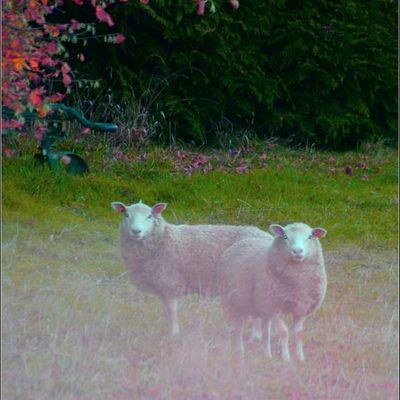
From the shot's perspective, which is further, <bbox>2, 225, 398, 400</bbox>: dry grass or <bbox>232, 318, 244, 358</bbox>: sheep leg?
<bbox>232, 318, 244, 358</bbox>: sheep leg

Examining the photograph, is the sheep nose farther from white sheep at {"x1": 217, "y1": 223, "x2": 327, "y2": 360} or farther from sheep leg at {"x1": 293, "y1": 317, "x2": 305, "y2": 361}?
sheep leg at {"x1": 293, "y1": 317, "x2": 305, "y2": 361}

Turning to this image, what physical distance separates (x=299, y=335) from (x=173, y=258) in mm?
801

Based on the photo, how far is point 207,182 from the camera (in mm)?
6219

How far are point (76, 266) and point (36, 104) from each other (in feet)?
3.46

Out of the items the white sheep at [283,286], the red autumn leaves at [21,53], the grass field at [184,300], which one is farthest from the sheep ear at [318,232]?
the red autumn leaves at [21,53]

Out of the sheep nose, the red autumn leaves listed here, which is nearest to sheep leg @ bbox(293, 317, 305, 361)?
the sheep nose

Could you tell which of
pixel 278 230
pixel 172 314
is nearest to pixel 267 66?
pixel 172 314

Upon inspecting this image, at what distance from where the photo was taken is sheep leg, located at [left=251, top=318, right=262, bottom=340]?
4.45 meters

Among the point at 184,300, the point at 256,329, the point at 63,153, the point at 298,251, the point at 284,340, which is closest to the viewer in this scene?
the point at 298,251

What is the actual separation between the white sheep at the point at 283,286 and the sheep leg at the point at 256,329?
0.40 ft

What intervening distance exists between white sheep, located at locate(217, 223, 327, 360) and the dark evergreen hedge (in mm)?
2743

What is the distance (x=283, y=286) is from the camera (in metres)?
4.22

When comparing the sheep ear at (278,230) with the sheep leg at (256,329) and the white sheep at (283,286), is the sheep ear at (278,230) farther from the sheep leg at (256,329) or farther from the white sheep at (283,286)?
the sheep leg at (256,329)

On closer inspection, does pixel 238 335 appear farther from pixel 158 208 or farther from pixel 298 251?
pixel 158 208
